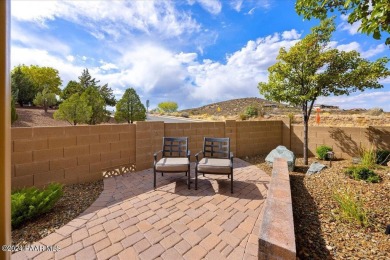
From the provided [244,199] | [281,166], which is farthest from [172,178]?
[281,166]

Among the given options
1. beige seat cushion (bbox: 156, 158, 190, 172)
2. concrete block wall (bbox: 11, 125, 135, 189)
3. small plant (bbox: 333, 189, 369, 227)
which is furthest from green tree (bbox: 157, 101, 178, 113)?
small plant (bbox: 333, 189, 369, 227)

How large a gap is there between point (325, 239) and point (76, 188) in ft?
14.9

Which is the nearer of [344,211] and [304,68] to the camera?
[344,211]

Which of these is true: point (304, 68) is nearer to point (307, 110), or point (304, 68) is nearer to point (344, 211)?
point (307, 110)

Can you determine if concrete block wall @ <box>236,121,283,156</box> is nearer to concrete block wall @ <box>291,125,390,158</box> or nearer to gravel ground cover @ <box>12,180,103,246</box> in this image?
concrete block wall @ <box>291,125,390,158</box>

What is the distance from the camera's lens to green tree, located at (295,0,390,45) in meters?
2.34

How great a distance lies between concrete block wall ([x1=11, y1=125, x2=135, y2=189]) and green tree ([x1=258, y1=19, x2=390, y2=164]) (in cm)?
515

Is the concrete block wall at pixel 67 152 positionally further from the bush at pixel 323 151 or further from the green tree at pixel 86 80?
the green tree at pixel 86 80

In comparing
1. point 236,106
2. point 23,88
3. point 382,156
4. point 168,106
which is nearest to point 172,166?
point 382,156

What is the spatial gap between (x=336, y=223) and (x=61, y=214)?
406cm

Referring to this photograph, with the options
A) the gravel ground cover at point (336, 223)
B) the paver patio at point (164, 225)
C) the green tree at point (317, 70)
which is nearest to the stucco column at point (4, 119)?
the paver patio at point (164, 225)

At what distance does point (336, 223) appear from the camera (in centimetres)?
263

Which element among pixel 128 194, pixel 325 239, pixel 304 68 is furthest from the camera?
pixel 304 68

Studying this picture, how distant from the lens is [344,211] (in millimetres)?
2727
